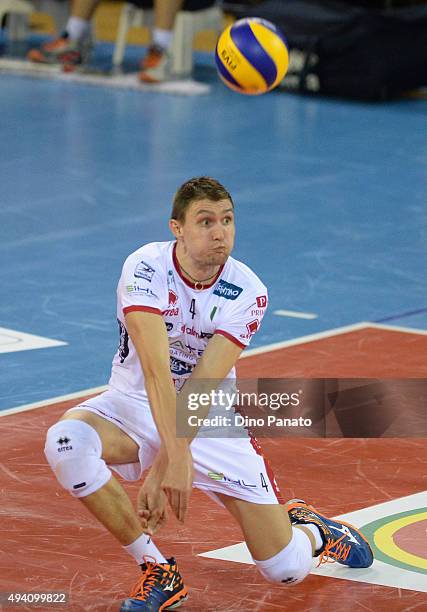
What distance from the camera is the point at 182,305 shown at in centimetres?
552

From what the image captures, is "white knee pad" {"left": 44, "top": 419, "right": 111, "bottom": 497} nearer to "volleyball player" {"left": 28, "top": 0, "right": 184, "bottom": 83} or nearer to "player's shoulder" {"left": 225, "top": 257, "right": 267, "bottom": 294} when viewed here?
"player's shoulder" {"left": 225, "top": 257, "right": 267, "bottom": 294}

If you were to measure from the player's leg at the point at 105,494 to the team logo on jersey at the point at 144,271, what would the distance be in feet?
1.92

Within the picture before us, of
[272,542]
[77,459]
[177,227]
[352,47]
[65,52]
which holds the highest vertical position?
[177,227]

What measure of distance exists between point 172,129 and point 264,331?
7.62 m

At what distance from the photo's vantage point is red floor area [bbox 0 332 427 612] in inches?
211

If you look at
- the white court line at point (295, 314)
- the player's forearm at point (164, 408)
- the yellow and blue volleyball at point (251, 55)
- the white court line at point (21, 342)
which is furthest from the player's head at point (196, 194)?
the yellow and blue volleyball at point (251, 55)

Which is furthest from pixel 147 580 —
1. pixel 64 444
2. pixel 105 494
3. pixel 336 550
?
pixel 336 550

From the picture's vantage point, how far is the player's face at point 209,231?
534cm

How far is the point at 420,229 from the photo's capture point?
40.9 feet

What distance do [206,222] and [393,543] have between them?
163cm

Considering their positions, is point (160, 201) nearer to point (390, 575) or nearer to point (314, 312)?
point (314, 312)

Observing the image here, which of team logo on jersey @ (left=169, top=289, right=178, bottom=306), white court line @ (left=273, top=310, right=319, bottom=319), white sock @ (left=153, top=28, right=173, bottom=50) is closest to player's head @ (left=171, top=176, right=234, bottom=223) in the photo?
team logo on jersey @ (left=169, top=289, right=178, bottom=306)

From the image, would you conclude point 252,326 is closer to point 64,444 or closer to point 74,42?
point 64,444

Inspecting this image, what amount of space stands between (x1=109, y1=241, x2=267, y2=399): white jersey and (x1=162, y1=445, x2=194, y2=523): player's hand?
0.55 meters
